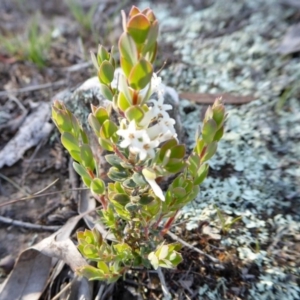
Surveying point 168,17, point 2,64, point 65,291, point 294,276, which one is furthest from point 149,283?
point 168,17

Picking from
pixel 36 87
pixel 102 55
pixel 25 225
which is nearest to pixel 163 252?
pixel 102 55

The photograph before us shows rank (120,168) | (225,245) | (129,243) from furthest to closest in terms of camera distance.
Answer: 1. (225,245)
2. (129,243)
3. (120,168)

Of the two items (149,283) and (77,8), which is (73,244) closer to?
(149,283)

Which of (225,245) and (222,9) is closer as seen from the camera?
(225,245)

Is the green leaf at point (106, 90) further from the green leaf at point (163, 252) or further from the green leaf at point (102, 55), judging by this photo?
the green leaf at point (163, 252)

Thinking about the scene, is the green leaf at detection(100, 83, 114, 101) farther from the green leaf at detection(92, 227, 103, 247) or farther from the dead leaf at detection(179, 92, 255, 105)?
the dead leaf at detection(179, 92, 255, 105)

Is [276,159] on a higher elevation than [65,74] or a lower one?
lower

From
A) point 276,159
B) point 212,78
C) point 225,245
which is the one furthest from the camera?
point 212,78

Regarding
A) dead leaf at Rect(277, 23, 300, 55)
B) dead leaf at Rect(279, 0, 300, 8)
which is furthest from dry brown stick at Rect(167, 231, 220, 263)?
dead leaf at Rect(279, 0, 300, 8)
